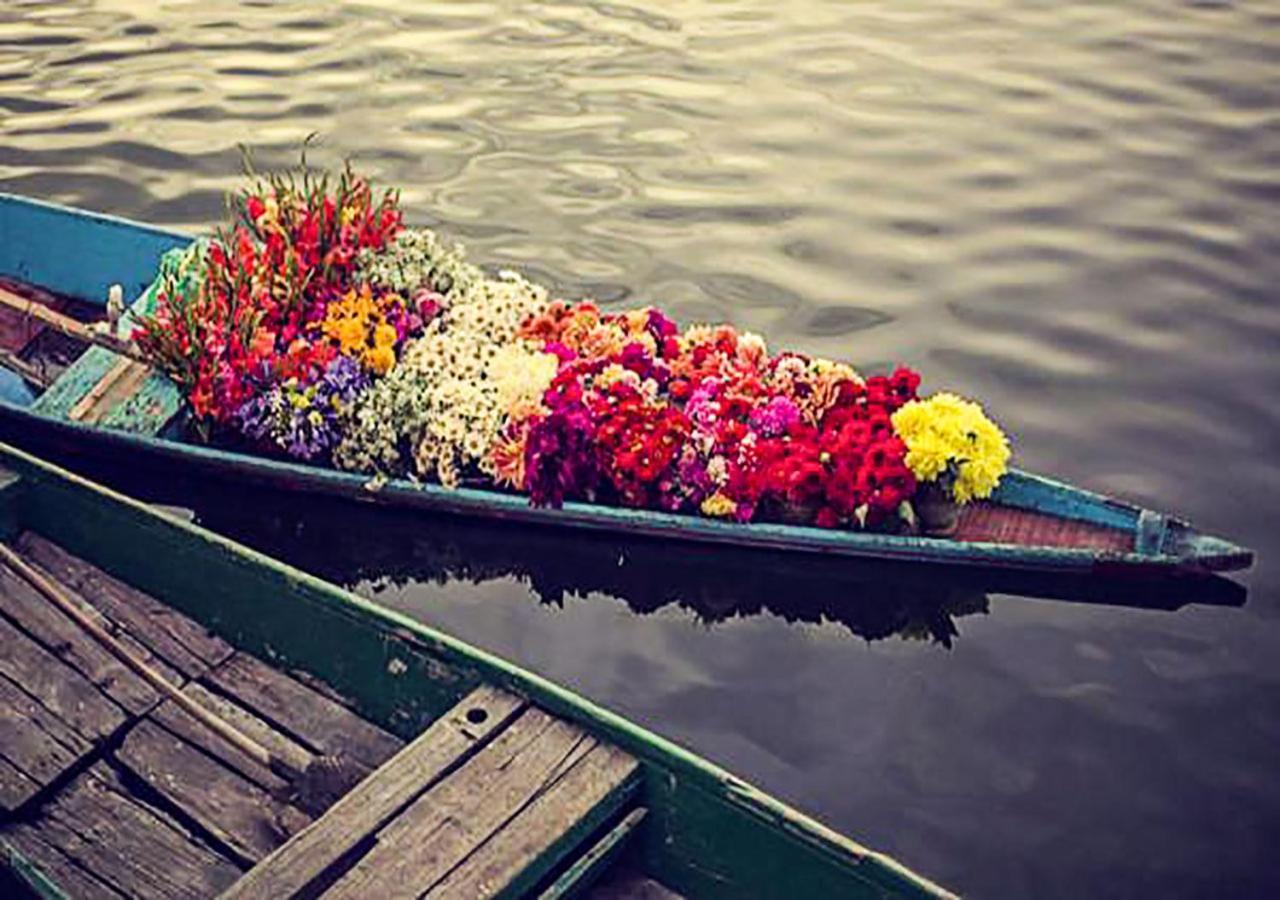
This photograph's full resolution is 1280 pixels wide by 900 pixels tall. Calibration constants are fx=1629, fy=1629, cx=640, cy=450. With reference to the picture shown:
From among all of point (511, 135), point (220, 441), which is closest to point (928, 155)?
point (511, 135)

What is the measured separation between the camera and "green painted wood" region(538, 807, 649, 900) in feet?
20.0

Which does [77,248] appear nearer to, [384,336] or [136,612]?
[384,336]

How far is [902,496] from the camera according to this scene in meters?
8.92

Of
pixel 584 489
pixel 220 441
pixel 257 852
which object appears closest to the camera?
pixel 257 852

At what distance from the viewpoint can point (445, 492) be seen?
946 cm

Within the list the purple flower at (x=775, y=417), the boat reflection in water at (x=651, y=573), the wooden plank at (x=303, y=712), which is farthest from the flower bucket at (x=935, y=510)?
the wooden plank at (x=303, y=712)

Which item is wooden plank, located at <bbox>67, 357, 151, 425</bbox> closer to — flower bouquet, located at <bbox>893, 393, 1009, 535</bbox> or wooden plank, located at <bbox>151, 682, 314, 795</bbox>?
wooden plank, located at <bbox>151, 682, 314, 795</bbox>

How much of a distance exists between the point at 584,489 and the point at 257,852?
10.7 ft

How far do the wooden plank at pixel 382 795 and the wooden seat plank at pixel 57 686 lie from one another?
5.50ft

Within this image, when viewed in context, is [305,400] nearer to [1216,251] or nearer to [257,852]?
[257,852]

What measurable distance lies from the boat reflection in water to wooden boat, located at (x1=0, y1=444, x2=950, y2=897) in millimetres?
2039

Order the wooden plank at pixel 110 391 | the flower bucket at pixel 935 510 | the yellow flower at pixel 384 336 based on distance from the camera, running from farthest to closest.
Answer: the wooden plank at pixel 110 391
the yellow flower at pixel 384 336
the flower bucket at pixel 935 510

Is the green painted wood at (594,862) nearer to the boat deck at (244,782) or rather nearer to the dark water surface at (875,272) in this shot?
the boat deck at (244,782)

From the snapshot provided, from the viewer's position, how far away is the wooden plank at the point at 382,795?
6020 millimetres
